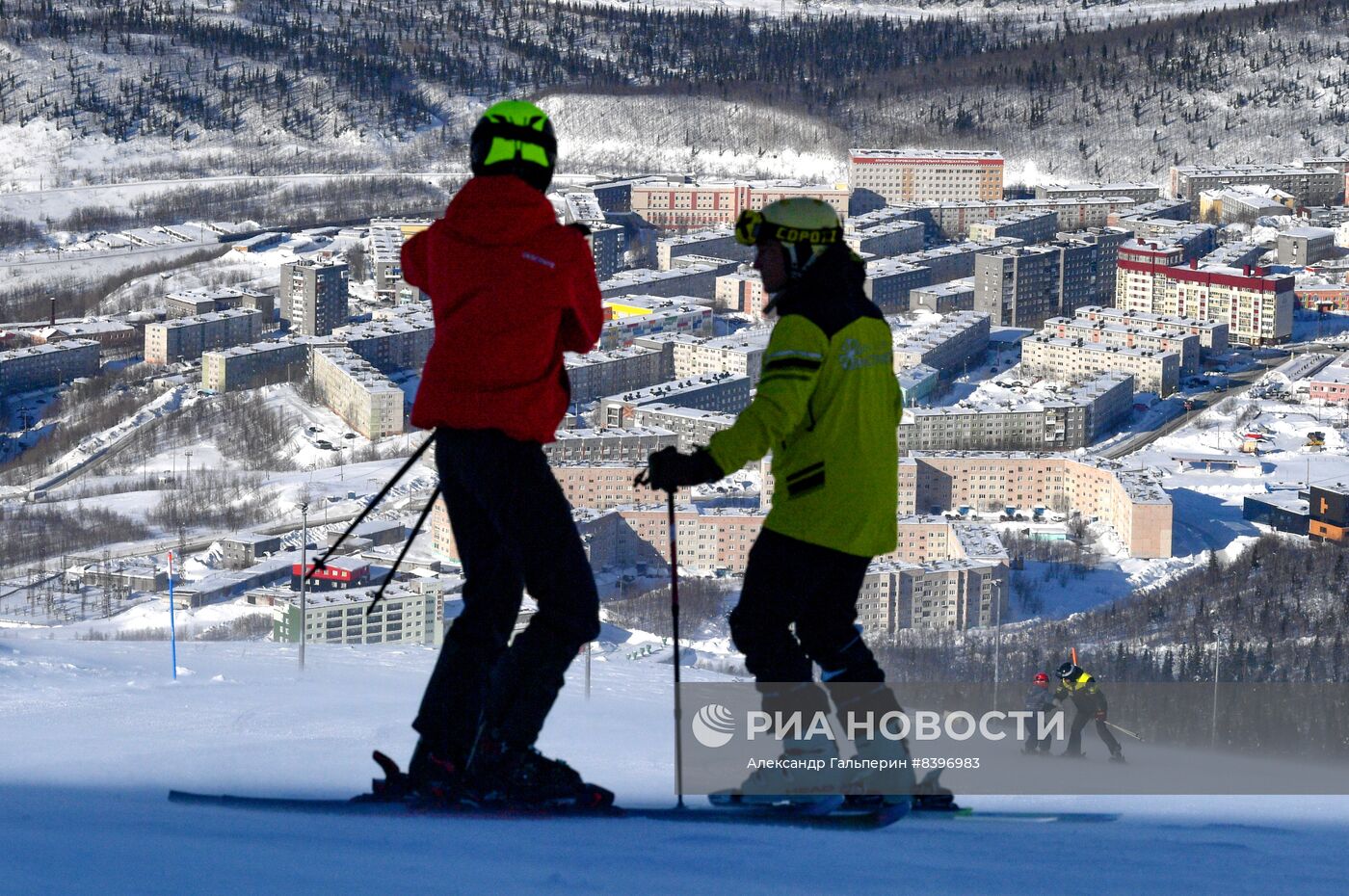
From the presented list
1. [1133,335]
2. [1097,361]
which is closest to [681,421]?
[1097,361]

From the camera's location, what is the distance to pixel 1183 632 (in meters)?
9.30

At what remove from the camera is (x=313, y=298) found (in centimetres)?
2020

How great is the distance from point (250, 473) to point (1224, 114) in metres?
23.3

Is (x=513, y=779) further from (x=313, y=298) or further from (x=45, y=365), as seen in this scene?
(x=313, y=298)

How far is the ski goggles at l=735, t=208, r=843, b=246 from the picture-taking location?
1699mm

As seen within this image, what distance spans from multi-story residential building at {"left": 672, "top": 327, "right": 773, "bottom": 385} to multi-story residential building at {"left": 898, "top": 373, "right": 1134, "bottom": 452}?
2271 millimetres

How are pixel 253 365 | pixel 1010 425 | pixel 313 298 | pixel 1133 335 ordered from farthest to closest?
pixel 313 298, pixel 1133 335, pixel 253 365, pixel 1010 425

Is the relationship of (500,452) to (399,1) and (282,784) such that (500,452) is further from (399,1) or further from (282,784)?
(399,1)

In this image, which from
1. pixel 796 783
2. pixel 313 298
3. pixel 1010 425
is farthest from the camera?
pixel 313 298

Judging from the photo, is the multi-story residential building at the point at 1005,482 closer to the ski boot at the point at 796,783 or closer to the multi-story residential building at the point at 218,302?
the multi-story residential building at the point at 218,302

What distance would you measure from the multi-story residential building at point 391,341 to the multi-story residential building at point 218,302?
7.08ft

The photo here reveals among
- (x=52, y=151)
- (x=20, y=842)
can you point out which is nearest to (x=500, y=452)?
(x=20, y=842)

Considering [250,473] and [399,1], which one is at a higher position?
[399,1]

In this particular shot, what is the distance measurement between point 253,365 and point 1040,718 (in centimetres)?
1509
